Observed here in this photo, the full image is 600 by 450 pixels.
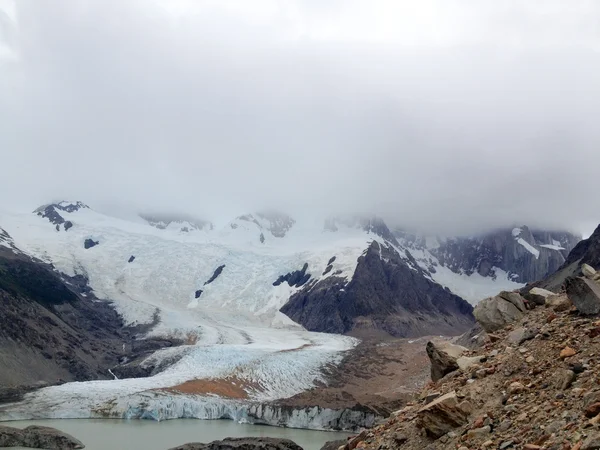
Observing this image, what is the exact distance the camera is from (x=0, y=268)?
12131 centimetres

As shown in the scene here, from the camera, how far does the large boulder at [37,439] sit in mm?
41750

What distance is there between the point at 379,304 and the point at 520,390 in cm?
16871

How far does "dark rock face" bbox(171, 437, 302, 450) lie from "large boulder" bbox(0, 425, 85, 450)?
10.5 m

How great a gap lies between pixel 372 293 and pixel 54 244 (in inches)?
3344

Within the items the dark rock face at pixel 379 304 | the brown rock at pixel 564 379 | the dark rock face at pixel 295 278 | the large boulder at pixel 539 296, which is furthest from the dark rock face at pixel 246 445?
the dark rock face at pixel 295 278

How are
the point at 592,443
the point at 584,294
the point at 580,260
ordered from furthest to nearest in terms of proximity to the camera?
1. the point at 580,260
2. the point at 584,294
3. the point at 592,443

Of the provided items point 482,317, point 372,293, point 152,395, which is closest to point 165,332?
point 152,395

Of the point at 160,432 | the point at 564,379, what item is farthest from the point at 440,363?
the point at 160,432

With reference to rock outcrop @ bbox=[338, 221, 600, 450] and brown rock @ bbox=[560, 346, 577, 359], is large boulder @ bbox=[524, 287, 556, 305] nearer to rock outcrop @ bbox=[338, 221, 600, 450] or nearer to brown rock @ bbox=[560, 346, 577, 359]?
rock outcrop @ bbox=[338, 221, 600, 450]

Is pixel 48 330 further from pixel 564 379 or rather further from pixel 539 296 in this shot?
pixel 564 379

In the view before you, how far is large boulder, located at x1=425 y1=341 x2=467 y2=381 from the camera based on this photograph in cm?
1193

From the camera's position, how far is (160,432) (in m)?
51.9

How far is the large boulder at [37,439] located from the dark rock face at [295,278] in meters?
126

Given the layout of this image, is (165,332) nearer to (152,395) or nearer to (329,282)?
(152,395)
